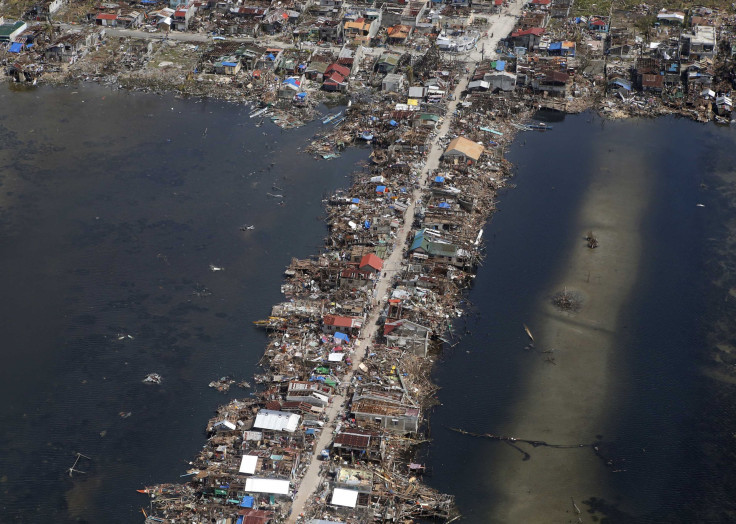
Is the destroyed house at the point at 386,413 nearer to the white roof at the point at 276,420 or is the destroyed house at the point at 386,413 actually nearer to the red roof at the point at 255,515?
the white roof at the point at 276,420

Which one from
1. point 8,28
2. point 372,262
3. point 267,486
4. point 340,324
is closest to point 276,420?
point 267,486

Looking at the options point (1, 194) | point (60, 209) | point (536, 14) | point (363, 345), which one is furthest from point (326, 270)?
point (536, 14)

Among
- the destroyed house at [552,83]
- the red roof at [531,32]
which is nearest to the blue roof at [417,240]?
the destroyed house at [552,83]

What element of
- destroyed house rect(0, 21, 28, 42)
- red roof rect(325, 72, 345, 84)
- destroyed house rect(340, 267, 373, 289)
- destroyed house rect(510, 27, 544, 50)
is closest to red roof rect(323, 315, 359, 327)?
destroyed house rect(340, 267, 373, 289)

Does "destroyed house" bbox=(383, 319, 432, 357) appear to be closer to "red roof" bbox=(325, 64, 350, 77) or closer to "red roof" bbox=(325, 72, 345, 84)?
"red roof" bbox=(325, 72, 345, 84)

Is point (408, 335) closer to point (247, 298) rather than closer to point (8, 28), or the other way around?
point (247, 298)

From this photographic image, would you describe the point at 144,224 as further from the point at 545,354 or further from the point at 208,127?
the point at 545,354

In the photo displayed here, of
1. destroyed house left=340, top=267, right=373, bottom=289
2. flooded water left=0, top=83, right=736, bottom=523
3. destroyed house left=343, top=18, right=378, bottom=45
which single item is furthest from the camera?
destroyed house left=343, top=18, right=378, bottom=45
